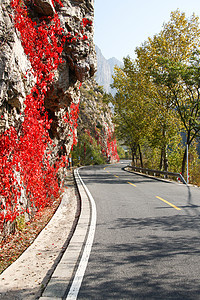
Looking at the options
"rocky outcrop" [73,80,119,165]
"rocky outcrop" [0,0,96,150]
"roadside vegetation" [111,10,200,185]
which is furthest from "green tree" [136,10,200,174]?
"rocky outcrop" [73,80,119,165]

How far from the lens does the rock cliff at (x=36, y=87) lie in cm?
535

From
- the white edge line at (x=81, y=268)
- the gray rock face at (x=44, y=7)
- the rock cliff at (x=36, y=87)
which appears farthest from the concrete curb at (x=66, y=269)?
the gray rock face at (x=44, y=7)

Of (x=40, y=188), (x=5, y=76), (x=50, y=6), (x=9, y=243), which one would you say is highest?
(x=50, y=6)

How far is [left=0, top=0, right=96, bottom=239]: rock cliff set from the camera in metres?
5.35

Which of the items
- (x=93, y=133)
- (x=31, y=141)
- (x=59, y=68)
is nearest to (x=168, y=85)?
(x=59, y=68)

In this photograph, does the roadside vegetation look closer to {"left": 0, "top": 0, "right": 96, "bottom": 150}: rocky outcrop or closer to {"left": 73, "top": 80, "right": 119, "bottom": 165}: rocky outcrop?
{"left": 0, "top": 0, "right": 96, "bottom": 150}: rocky outcrop

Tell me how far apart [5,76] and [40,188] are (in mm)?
3825

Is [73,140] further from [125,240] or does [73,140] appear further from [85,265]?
[85,265]

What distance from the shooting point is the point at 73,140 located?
13.3 m

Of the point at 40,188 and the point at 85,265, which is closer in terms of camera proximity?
the point at 85,265

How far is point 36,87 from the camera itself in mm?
Answer: 7844

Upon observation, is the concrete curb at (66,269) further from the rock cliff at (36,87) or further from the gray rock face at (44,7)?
the gray rock face at (44,7)

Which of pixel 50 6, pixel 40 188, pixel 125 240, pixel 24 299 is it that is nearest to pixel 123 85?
pixel 50 6

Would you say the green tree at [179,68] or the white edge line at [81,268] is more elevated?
the green tree at [179,68]
